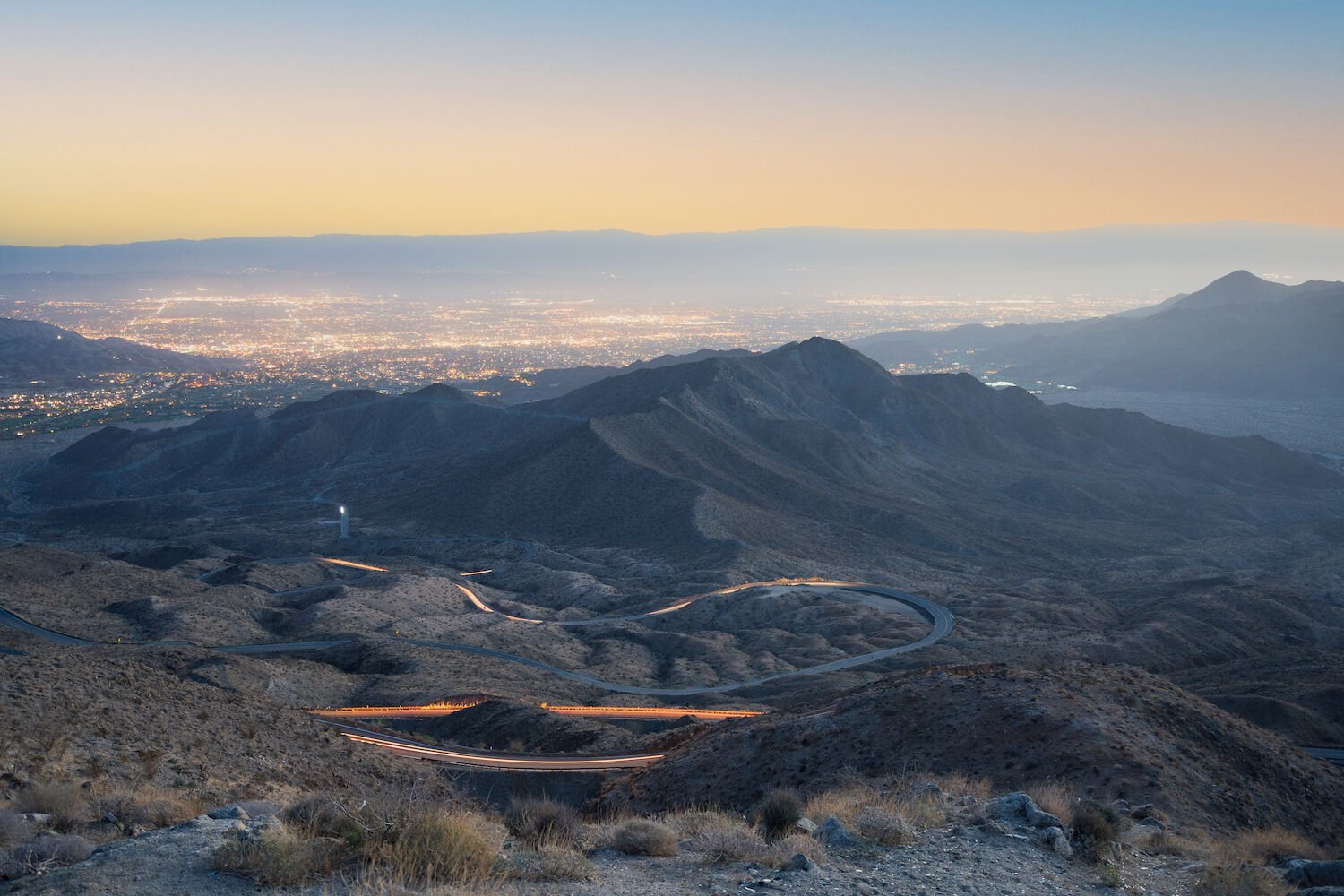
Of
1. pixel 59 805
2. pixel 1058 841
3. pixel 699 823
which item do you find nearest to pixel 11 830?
pixel 59 805

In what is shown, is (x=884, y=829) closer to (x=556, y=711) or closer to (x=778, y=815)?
(x=778, y=815)

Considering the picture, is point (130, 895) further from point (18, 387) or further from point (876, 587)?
point (18, 387)

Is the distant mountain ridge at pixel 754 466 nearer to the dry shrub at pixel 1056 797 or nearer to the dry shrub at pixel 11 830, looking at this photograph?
the dry shrub at pixel 1056 797

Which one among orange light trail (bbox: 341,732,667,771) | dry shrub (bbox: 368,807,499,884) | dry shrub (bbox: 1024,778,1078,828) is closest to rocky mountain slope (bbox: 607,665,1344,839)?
dry shrub (bbox: 1024,778,1078,828)

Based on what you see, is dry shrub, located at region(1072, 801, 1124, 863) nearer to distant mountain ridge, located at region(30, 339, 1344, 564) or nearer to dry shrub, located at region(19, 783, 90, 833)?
dry shrub, located at region(19, 783, 90, 833)

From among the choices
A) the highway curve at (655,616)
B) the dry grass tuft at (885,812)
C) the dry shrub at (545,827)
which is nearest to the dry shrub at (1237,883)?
the dry grass tuft at (885,812)
